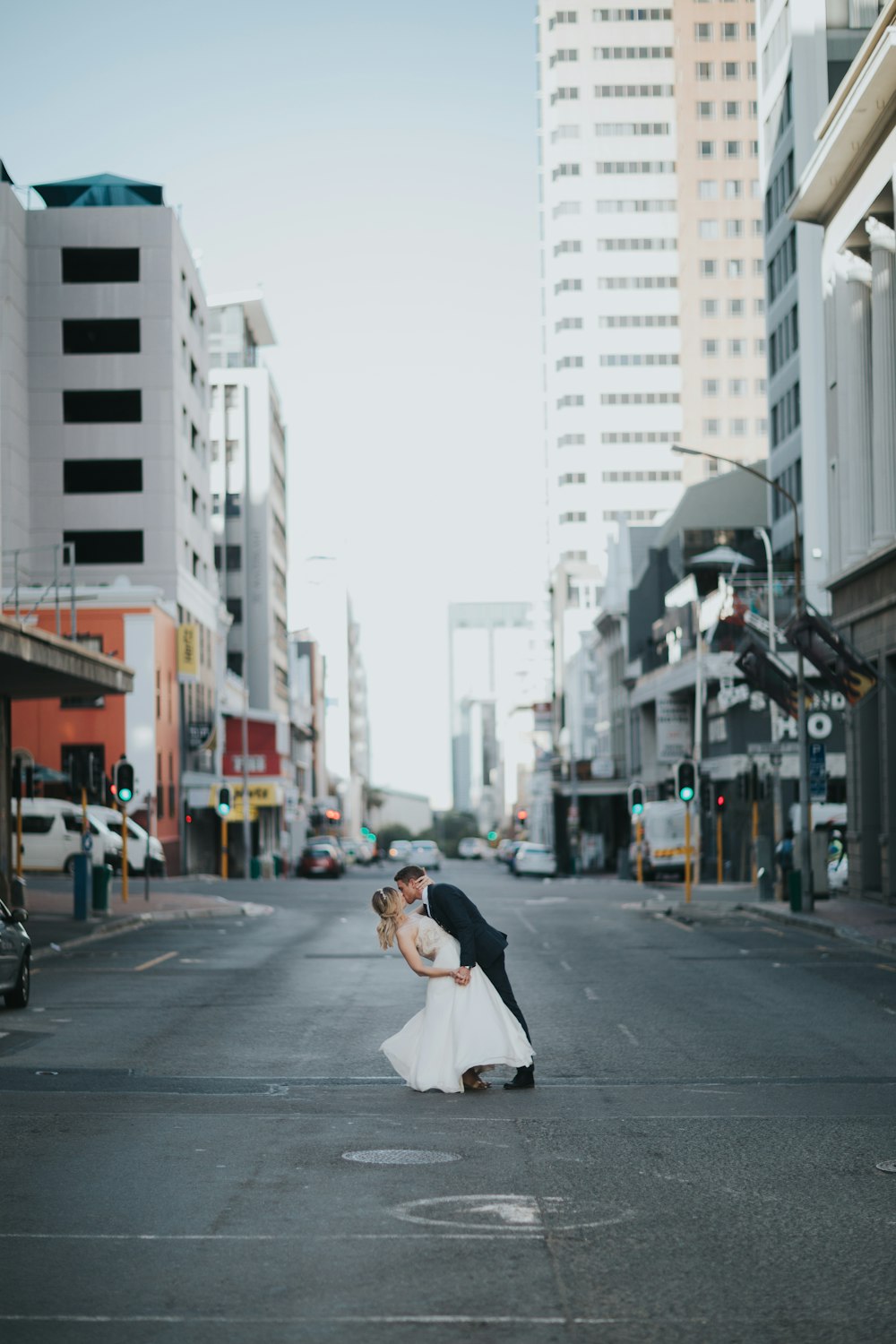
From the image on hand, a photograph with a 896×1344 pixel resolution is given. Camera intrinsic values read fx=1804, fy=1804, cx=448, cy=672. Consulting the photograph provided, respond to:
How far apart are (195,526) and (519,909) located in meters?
40.4

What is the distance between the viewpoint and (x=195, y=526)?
7712 cm

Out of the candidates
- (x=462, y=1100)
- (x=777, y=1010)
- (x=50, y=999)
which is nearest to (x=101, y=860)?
(x=50, y=999)

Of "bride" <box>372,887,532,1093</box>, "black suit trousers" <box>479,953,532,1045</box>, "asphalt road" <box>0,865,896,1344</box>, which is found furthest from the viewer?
"black suit trousers" <box>479,953,532,1045</box>

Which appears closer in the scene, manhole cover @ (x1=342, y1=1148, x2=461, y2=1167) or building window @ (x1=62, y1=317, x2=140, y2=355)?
manhole cover @ (x1=342, y1=1148, x2=461, y2=1167)

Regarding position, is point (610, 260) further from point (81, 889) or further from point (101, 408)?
point (81, 889)

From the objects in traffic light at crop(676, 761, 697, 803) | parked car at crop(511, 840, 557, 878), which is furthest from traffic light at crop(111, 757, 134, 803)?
parked car at crop(511, 840, 557, 878)

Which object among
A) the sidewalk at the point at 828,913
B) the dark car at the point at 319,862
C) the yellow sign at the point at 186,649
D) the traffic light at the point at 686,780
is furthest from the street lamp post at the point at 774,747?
the yellow sign at the point at 186,649

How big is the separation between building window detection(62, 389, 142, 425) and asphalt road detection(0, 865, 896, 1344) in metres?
53.2

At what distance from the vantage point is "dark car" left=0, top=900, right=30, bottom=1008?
18141mm

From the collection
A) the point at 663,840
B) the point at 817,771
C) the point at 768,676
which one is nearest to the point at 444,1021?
the point at 817,771

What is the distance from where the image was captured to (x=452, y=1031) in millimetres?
12578

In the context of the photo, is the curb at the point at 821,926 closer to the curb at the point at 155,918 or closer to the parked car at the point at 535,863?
the curb at the point at 155,918

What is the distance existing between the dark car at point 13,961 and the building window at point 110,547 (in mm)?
52198

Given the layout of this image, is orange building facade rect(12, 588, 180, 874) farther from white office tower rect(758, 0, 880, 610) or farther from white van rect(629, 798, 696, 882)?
white office tower rect(758, 0, 880, 610)
